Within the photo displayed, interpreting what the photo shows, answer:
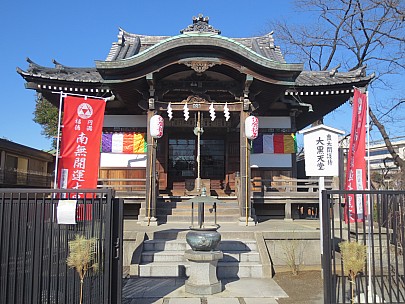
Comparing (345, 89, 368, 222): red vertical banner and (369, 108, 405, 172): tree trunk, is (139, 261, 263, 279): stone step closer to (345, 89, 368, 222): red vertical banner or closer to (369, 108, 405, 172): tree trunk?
(345, 89, 368, 222): red vertical banner

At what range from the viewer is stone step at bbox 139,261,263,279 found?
7684 millimetres

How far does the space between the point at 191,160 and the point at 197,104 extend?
452 cm

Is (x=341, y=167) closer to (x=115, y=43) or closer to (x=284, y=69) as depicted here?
(x=284, y=69)

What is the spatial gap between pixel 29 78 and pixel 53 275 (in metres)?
9.56

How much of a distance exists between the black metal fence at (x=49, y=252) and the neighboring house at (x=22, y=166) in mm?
12157

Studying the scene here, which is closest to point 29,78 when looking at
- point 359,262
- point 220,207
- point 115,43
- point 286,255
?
point 115,43

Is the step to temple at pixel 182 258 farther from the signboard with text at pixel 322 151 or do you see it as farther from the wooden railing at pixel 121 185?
the wooden railing at pixel 121 185

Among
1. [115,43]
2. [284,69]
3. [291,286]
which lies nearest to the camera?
[291,286]

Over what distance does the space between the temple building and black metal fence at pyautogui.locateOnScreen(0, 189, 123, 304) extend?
5.39 metres

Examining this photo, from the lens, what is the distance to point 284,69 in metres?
10.1

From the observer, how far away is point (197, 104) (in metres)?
11.1

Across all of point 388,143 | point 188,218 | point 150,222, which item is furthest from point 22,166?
point 388,143

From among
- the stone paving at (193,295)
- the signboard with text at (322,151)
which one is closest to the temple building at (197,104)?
the signboard with text at (322,151)

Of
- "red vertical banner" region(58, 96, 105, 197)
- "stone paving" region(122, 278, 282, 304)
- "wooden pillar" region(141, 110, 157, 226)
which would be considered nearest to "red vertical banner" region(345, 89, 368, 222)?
"stone paving" region(122, 278, 282, 304)
